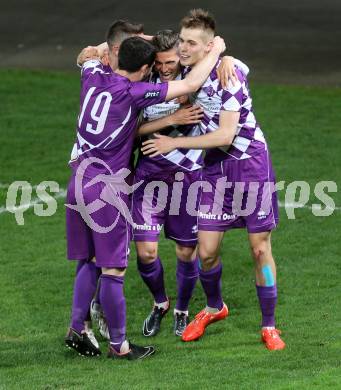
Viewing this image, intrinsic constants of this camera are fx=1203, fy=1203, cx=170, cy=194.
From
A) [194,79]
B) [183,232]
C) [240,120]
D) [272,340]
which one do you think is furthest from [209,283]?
[194,79]

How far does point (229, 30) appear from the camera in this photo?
63.9 feet

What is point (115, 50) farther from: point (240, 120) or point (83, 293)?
point (83, 293)

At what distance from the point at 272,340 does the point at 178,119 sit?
1631 mm

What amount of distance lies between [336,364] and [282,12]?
45.7 ft

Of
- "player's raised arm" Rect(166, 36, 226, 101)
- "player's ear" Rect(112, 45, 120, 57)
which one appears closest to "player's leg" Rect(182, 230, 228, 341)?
"player's raised arm" Rect(166, 36, 226, 101)

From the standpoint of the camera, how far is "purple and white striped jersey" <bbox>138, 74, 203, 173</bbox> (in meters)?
8.52

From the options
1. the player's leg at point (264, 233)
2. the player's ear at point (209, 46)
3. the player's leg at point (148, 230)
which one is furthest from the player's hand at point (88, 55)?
the player's leg at point (264, 233)

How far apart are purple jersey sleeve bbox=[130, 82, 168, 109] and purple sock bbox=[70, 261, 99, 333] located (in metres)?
1.19

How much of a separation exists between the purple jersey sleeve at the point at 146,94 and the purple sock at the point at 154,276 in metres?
1.46

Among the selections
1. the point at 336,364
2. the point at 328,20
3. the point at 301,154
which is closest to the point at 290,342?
the point at 336,364

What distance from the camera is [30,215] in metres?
11.9

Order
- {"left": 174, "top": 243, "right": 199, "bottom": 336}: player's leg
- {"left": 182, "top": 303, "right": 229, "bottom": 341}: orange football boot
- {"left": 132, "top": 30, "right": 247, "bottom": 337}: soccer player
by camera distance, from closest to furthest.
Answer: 1. {"left": 182, "top": 303, "right": 229, "bottom": 341}: orange football boot
2. {"left": 132, "top": 30, "right": 247, "bottom": 337}: soccer player
3. {"left": 174, "top": 243, "right": 199, "bottom": 336}: player's leg

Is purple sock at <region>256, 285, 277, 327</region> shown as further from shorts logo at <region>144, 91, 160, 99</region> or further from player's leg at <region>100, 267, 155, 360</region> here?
shorts logo at <region>144, 91, 160, 99</region>

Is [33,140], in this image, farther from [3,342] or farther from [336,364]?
[336,364]
